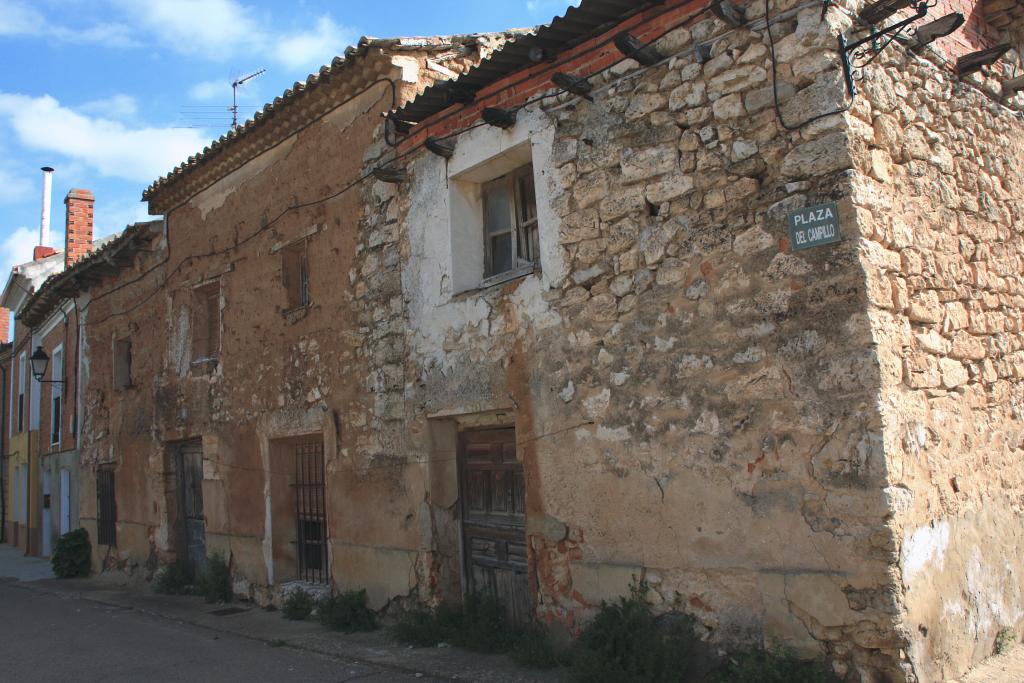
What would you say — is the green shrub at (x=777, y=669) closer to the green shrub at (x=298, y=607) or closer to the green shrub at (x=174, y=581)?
the green shrub at (x=298, y=607)

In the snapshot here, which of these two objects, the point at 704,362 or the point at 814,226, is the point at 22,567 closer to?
the point at 704,362

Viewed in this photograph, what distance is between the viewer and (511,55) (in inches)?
231

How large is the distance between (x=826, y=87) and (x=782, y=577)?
8.97 ft

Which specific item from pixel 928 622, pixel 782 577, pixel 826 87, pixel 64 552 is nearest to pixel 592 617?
pixel 782 577

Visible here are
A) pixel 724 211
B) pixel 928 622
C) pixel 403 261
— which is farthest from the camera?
pixel 403 261

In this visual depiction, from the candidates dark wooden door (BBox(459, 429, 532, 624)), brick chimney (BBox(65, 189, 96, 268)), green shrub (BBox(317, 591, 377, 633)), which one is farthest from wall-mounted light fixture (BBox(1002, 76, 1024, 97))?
brick chimney (BBox(65, 189, 96, 268))

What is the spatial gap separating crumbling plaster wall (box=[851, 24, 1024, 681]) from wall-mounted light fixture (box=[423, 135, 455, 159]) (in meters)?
3.27


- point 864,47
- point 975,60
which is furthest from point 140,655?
point 975,60

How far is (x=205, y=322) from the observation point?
33.6 ft

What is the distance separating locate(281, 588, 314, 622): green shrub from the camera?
7816 millimetres

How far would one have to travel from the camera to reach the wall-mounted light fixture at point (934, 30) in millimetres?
4691

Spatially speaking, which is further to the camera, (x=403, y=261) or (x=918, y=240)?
(x=403, y=261)

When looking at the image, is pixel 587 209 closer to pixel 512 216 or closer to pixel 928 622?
pixel 512 216

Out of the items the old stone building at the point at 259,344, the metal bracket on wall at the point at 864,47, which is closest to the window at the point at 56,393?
the old stone building at the point at 259,344
